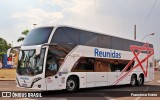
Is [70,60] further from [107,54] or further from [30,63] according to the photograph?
[107,54]

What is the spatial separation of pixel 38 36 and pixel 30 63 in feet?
5.02

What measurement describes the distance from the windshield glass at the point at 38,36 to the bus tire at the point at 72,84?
2.71 m

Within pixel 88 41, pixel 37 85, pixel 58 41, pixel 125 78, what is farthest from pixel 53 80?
pixel 125 78

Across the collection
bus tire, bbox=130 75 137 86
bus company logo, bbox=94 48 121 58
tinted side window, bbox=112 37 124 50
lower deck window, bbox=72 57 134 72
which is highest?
tinted side window, bbox=112 37 124 50

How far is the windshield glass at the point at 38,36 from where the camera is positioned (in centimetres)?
1575

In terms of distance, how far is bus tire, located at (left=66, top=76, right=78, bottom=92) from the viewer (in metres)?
16.7

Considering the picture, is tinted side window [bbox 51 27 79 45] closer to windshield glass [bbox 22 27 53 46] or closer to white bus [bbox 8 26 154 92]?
white bus [bbox 8 26 154 92]

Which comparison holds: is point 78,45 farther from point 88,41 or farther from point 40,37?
point 40,37

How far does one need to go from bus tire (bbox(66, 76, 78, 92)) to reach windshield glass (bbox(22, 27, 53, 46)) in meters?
2.71

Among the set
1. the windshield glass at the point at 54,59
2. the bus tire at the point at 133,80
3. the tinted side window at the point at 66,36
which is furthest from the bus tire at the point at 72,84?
A: the bus tire at the point at 133,80

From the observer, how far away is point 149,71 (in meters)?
26.3

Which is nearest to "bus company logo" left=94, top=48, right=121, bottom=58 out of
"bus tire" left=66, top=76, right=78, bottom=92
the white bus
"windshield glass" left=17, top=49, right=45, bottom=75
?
the white bus

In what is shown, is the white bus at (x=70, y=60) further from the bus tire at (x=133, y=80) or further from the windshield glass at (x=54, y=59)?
→ the bus tire at (x=133, y=80)

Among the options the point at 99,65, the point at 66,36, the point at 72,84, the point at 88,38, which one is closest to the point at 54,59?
the point at 66,36
